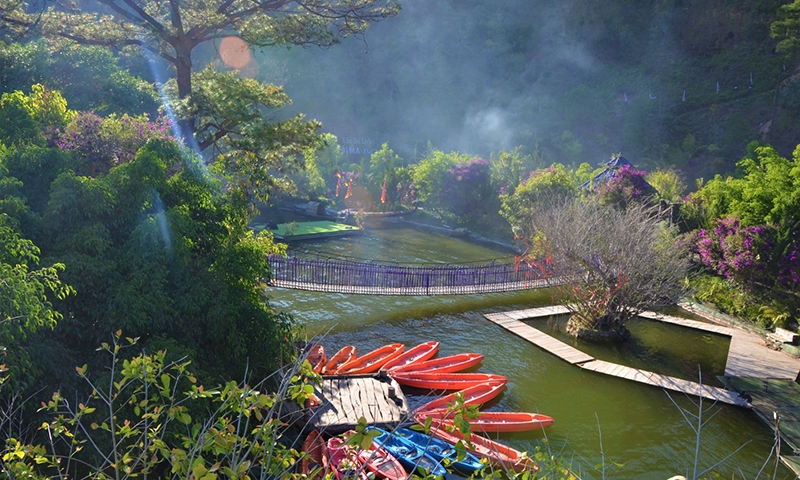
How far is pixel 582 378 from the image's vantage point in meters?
12.6

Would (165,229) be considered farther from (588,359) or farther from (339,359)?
(588,359)

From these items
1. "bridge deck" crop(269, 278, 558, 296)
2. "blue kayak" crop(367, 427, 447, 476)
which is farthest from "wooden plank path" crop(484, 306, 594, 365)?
"blue kayak" crop(367, 427, 447, 476)

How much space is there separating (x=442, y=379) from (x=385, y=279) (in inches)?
201

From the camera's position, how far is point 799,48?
3266 centimetres

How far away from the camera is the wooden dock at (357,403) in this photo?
30.5 feet

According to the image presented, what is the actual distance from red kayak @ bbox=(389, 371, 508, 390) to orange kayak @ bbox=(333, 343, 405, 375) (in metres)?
0.45

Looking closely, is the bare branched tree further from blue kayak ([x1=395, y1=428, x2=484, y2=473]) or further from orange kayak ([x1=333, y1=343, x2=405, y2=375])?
blue kayak ([x1=395, y1=428, x2=484, y2=473])

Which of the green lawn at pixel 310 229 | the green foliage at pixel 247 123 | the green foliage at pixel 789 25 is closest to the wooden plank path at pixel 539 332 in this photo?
the green foliage at pixel 247 123

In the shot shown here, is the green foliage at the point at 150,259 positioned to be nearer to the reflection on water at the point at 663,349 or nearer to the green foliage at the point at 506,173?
the reflection on water at the point at 663,349

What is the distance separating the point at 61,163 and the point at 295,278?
775cm

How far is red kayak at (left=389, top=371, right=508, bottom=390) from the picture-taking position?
1148 cm

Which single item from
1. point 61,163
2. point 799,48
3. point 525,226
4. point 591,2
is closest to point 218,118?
point 61,163

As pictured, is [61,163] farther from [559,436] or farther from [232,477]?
[559,436]

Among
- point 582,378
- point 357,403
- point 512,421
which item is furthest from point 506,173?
point 357,403
